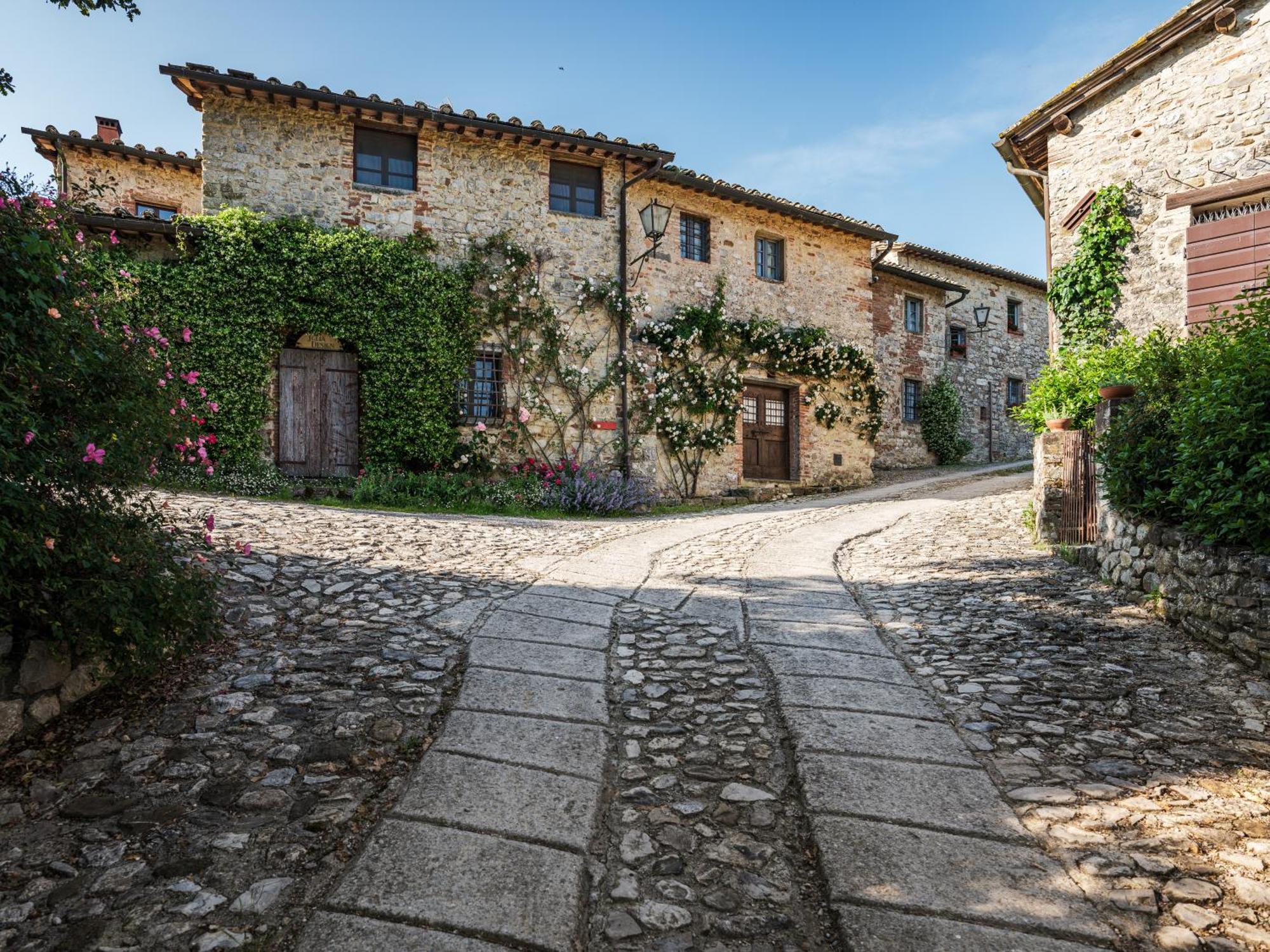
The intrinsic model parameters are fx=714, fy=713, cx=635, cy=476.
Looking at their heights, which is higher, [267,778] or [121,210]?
[121,210]

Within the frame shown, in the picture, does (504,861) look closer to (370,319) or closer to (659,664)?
(659,664)

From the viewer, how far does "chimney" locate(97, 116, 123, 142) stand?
39.8ft

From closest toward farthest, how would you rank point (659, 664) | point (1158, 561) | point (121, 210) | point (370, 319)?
point (659, 664) < point (1158, 561) < point (121, 210) < point (370, 319)

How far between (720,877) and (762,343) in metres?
11.4

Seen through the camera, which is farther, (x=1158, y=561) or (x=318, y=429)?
(x=318, y=429)

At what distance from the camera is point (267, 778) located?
7.18 feet

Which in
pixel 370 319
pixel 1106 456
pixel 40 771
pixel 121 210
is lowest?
pixel 40 771

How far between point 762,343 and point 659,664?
32.8 ft

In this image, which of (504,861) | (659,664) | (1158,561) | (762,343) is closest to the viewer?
(504,861)

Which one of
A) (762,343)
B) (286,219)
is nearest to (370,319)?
(286,219)

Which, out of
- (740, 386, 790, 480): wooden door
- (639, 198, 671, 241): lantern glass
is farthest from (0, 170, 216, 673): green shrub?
(740, 386, 790, 480): wooden door

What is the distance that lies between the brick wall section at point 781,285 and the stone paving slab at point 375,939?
10.8 meters

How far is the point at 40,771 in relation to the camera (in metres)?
2.18

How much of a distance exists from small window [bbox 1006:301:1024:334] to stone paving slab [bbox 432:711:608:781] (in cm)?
2047
